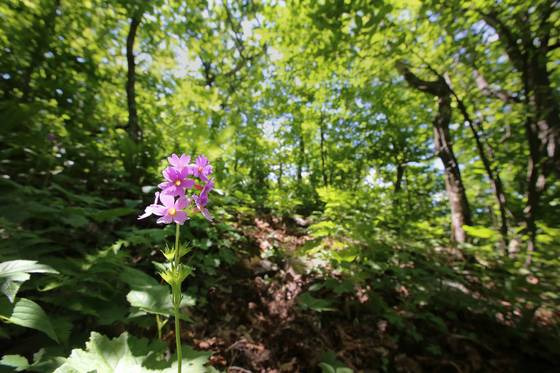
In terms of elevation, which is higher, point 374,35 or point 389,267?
point 374,35

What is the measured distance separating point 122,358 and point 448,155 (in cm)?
514

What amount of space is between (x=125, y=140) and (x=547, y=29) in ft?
15.3

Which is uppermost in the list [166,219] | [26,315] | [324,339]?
[166,219]

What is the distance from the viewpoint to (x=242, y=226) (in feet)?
11.7

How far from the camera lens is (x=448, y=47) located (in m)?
3.31

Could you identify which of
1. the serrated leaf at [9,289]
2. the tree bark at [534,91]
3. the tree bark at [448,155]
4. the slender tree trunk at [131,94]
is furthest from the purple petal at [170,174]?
the tree bark at [448,155]

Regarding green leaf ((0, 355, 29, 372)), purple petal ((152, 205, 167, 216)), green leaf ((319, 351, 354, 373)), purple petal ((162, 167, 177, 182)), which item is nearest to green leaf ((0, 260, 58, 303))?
green leaf ((0, 355, 29, 372))

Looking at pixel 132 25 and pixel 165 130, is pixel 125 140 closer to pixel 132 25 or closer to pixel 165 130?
pixel 165 130

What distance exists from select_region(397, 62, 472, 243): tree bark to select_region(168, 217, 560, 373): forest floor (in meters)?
2.22

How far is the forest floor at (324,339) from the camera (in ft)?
6.17

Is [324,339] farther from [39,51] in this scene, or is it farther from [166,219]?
[39,51]

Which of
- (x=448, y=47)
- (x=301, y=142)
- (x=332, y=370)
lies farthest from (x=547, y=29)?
(x=301, y=142)

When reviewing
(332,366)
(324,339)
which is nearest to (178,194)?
(332,366)

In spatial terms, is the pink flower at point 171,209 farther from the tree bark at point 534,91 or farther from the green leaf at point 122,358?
the tree bark at point 534,91
